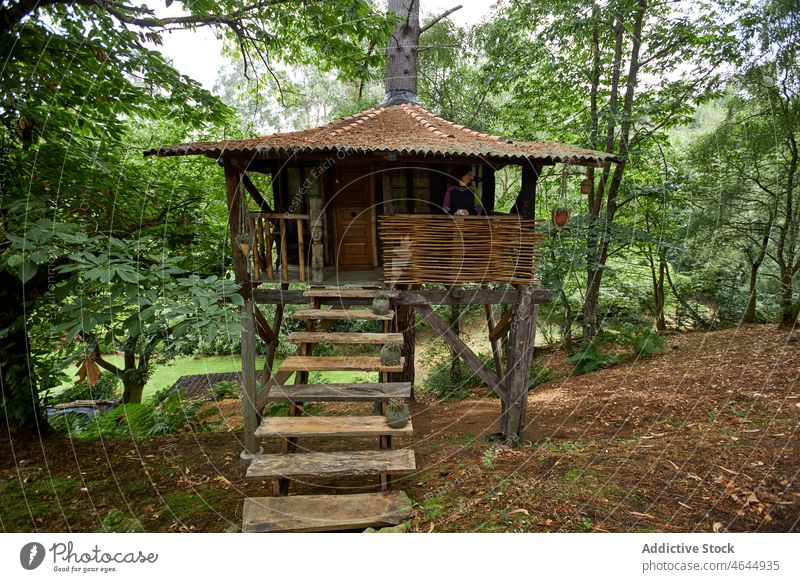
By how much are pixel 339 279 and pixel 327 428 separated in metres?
2.83

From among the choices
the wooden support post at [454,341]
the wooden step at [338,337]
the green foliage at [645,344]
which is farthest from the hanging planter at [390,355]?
the green foliage at [645,344]

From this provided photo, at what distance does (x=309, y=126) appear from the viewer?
8922mm

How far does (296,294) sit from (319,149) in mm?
2238

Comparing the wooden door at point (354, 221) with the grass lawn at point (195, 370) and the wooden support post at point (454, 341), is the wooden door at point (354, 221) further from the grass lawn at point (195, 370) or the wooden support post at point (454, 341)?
the grass lawn at point (195, 370)

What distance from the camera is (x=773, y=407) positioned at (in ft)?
17.6

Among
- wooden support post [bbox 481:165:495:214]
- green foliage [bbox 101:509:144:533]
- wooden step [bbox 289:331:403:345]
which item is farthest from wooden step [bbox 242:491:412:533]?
wooden support post [bbox 481:165:495:214]

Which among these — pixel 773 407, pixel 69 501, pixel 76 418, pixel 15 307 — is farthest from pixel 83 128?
pixel 773 407

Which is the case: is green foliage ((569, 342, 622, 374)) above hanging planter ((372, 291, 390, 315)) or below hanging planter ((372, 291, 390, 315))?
below

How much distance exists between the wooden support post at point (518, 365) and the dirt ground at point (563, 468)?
0.37 metres

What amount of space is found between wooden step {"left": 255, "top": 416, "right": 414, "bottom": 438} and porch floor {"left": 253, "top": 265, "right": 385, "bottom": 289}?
86.3 inches

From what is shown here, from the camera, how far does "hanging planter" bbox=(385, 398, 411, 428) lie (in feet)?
14.2

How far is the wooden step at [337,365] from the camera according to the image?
16.2ft
